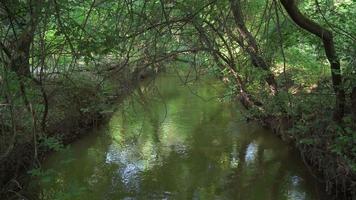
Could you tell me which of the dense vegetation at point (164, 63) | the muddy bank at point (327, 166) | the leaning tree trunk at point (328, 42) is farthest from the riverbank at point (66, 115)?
the muddy bank at point (327, 166)

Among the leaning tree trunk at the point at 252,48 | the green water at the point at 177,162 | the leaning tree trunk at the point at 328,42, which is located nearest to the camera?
the leaning tree trunk at the point at 328,42

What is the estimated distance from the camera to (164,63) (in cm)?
933

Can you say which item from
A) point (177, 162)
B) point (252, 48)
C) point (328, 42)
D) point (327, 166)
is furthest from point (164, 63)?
point (327, 166)

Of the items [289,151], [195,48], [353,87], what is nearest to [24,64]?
[195,48]

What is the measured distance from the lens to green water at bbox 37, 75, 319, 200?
9047 millimetres

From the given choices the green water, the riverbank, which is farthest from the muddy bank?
the riverbank

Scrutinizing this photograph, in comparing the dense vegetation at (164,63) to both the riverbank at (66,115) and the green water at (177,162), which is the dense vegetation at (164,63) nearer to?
the riverbank at (66,115)

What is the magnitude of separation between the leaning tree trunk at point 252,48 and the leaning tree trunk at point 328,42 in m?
1.85

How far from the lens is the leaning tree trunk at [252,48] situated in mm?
9180

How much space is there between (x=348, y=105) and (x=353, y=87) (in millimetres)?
470

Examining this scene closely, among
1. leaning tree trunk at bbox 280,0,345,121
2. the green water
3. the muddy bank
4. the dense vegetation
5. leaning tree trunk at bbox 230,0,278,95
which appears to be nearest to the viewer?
the dense vegetation

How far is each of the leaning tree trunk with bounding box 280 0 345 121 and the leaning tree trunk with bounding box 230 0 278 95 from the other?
6.06ft

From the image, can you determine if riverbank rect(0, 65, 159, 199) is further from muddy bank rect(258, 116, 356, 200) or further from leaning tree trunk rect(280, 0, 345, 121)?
muddy bank rect(258, 116, 356, 200)

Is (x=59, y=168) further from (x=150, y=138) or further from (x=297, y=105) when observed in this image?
(x=297, y=105)
